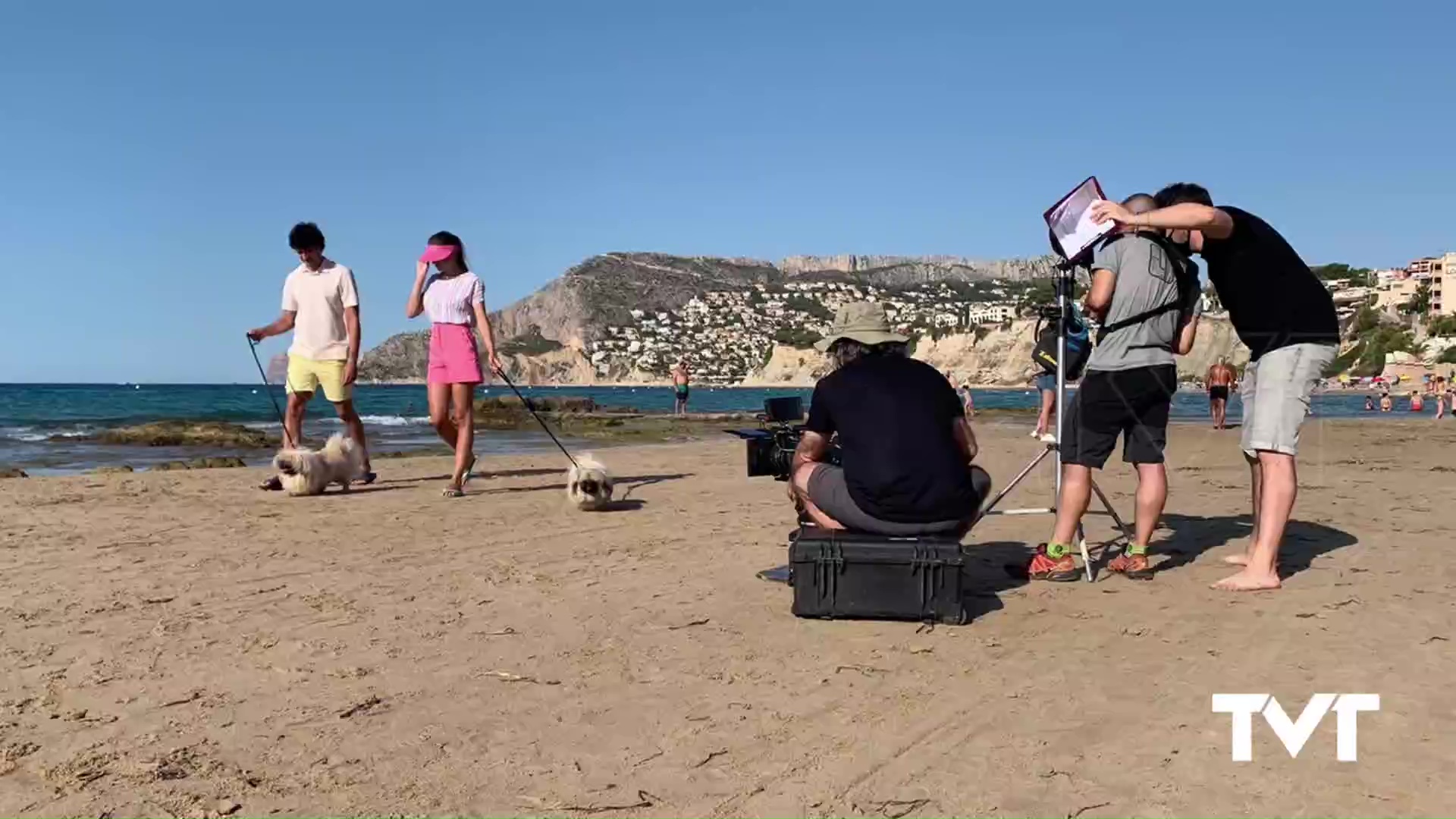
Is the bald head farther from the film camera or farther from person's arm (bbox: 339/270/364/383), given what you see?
person's arm (bbox: 339/270/364/383)

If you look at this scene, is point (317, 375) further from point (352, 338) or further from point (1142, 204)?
point (1142, 204)

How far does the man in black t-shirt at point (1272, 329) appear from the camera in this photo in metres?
4.80

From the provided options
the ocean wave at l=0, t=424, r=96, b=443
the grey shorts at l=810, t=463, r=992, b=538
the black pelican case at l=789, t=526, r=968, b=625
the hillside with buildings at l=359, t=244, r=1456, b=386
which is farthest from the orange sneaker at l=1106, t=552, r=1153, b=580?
the hillside with buildings at l=359, t=244, r=1456, b=386

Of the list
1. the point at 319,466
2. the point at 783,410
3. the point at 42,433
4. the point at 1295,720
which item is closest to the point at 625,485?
the point at 319,466

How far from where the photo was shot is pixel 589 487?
297 inches

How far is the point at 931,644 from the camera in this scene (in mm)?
4004

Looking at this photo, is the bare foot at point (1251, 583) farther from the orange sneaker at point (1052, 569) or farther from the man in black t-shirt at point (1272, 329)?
the orange sneaker at point (1052, 569)

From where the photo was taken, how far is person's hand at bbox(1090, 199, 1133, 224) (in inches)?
182

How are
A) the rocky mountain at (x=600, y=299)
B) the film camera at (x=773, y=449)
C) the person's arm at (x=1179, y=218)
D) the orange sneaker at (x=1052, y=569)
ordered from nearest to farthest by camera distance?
the person's arm at (x=1179, y=218)
the orange sneaker at (x=1052, y=569)
the film camera at (x=773, y=449)
the rocky mountain at (x=600, y=299)

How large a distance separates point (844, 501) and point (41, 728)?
9.95ft

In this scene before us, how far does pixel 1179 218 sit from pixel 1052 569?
1.79 metres

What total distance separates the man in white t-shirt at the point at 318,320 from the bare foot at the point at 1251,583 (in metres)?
6.26

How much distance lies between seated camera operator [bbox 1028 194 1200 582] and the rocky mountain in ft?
446

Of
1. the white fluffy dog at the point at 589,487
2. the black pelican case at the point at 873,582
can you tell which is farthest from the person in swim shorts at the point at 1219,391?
the black pelican case at the point at 873,582
